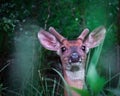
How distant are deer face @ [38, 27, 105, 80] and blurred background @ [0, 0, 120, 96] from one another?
0.64 metres

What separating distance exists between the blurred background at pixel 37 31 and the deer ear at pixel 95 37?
2.17ft

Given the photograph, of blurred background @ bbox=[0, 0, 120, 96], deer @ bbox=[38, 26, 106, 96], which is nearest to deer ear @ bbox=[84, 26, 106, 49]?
deer @ bbox=[38, 26, 106, 96]

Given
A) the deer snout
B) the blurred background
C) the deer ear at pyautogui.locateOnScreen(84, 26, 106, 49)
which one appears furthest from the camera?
the blurred background

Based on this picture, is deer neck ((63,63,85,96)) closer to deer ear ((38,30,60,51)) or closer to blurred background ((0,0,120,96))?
deer ear ((38,30,60,51))

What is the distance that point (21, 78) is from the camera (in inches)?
136

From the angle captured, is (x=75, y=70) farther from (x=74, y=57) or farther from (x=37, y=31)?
(x=37, y=31)

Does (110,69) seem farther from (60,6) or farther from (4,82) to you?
(4,82)

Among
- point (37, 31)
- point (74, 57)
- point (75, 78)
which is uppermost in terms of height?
point (37, 31)

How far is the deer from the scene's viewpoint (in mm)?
2477

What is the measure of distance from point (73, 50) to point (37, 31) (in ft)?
3.03

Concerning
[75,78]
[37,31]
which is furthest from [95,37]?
[37,31]

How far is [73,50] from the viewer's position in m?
2.50

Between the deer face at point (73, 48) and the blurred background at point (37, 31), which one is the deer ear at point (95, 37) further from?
the blurred background at point (37, 31)

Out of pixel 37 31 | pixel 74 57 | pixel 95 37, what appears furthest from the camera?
pixel 37 31
